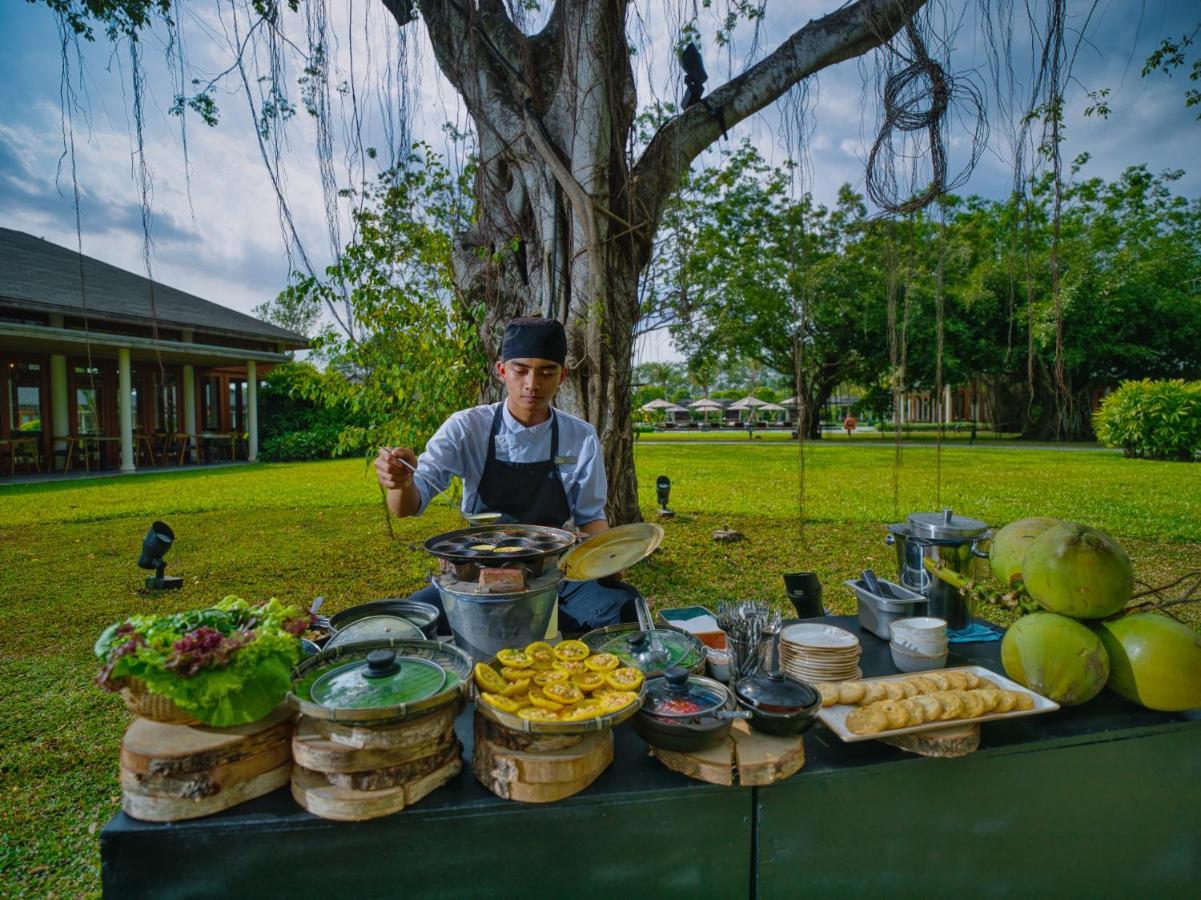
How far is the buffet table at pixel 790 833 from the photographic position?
128 cm

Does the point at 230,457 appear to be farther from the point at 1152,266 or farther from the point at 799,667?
the point at 1152,266

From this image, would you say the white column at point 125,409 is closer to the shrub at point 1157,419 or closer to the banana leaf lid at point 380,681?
the banana leaf lid at point 380,681

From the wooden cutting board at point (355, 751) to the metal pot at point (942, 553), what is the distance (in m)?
1.80

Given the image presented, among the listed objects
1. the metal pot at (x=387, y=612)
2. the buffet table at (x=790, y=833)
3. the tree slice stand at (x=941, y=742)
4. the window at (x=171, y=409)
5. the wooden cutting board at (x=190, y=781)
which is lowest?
the buffet table at (x=790, y=833)

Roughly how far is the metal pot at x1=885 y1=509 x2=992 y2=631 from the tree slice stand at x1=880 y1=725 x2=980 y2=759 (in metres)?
0.85

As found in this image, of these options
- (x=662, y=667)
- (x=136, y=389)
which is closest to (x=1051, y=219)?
(x=662, y=667)

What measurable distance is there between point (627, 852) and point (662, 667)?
498mm

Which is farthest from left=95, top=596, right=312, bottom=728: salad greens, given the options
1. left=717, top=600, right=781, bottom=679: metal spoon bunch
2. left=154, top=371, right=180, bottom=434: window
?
left=154, top=371, right=180, bottom=434: window

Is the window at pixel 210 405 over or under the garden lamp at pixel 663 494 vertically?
over

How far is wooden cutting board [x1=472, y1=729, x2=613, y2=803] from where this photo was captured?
1309 mm

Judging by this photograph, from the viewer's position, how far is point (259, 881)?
50.6 inches

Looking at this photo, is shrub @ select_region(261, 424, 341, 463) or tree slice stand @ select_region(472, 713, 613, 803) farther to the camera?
shrub @ select_region(261, 424, 341, 463)

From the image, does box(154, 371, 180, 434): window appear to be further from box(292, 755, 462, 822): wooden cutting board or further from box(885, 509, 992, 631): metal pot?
box(885, 509, 992, 631): metal pot

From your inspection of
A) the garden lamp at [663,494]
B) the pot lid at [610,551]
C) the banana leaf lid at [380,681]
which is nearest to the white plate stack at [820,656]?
the pot lid at [610,551]
